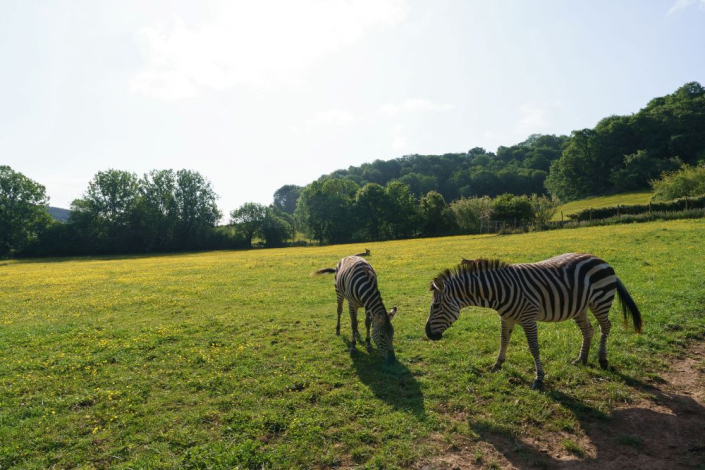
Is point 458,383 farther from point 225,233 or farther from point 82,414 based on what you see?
point 225,233

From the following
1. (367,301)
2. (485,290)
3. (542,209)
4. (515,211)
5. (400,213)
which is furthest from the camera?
(400,213)

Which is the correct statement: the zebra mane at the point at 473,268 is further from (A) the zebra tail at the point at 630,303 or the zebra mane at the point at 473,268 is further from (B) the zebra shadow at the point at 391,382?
(A) the zebra tail at the point at 630,303

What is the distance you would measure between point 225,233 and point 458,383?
7815 cm

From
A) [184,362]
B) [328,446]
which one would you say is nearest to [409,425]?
[328,446]

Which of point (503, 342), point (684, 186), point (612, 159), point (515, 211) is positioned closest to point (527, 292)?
point (503, 342)

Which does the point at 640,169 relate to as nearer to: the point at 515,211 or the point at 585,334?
the point at 515,211

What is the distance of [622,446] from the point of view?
17.0 ft

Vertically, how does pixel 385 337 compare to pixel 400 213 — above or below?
below

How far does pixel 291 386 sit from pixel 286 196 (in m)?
169

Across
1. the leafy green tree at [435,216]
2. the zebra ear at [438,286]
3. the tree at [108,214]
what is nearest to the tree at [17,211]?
the tree at [108,214]

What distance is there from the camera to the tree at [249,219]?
262 feet

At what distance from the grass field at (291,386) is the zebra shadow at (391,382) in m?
0.04

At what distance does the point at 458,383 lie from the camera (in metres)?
7.10

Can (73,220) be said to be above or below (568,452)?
above
